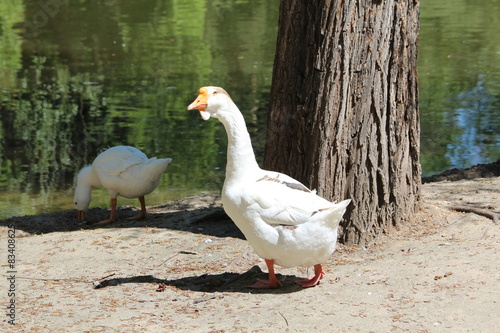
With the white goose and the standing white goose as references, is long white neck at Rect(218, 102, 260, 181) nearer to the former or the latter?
the standing white goose

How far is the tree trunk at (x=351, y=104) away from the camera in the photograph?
5715 mm

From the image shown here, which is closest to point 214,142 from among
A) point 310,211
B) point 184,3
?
point 310,211

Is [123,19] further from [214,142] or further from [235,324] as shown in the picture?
[235,324]

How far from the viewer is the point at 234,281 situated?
545 centimetres

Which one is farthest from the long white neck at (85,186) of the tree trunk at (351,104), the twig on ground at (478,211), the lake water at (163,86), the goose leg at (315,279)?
the twig on ground at (478,211)

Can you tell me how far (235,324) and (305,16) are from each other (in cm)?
271

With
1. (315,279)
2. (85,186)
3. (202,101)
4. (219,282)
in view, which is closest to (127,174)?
(85,186)

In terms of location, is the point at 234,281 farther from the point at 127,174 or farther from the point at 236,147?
the point at 127,174

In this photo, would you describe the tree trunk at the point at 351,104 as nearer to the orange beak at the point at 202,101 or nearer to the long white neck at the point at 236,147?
the long white neck at the point at 236,147

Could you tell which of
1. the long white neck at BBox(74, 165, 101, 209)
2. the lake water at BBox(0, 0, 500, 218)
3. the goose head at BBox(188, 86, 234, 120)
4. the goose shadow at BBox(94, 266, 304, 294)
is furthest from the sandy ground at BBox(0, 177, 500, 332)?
the lake water at BBox(0, 0, 500, 218)

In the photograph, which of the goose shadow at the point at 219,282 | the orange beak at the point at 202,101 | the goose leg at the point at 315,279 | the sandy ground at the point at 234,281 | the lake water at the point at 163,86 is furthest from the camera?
the lake water at the point at 163,86

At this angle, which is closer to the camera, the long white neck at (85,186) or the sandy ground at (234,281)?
the sandy ground at (234,281)

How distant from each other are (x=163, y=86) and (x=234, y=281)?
367 inches

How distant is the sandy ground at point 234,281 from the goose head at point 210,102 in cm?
136
